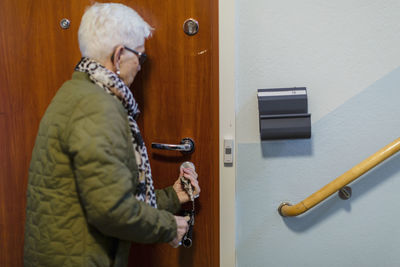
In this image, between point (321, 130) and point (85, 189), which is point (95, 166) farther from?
point (321, 130)

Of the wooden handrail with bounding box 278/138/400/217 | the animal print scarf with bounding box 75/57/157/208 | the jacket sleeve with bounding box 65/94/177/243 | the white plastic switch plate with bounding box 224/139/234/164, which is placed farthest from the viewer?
the white plastic switch plate with bounding box 224/139/234/164

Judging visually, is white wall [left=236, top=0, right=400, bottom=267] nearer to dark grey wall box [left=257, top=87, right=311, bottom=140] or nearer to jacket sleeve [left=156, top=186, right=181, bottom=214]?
dark grey wall box [left=257, top=87, right=311, bottom=140]

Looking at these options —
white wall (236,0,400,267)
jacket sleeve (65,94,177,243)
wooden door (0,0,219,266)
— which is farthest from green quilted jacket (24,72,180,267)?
white wall (236,0,400,267)

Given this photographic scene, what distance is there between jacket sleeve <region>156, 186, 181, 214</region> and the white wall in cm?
26

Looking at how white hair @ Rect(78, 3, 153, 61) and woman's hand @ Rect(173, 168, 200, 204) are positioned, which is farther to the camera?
woman's hand @ Rect(173, 168, 200, 204)

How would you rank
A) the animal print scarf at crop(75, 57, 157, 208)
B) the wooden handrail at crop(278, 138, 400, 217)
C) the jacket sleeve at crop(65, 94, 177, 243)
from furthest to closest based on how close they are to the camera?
1. the wooden handrail at crop(278, 138, 400, 217)
2. the animal print scarf at crop(75, 57, 157, 208)
3. the jacket sleeve at crop(65, 94, 177, 243)

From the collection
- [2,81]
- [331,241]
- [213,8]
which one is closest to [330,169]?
[331,241]

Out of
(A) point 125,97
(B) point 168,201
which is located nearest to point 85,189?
(A) point 125,97

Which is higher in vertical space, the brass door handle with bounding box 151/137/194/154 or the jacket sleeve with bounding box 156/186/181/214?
the brass door handle with bounding box 151/137/194/154

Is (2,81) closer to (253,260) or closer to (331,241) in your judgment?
(253,260)

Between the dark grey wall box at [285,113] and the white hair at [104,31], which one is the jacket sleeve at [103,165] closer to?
the white hair at [104,31]

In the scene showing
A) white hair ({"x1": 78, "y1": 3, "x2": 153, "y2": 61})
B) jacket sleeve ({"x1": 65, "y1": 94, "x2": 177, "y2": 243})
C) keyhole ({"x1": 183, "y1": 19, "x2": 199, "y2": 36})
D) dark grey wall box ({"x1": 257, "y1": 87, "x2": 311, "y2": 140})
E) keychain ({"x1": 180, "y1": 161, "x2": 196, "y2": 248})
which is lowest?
keychain ({"x1": 180, "y1": 161, "x2": 196, "y2": 248})

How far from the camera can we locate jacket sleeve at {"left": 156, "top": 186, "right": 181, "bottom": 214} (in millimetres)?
1146

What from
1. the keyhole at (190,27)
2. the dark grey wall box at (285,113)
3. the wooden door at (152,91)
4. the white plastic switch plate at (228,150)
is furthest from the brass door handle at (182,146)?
the keyhole at (190,27)
